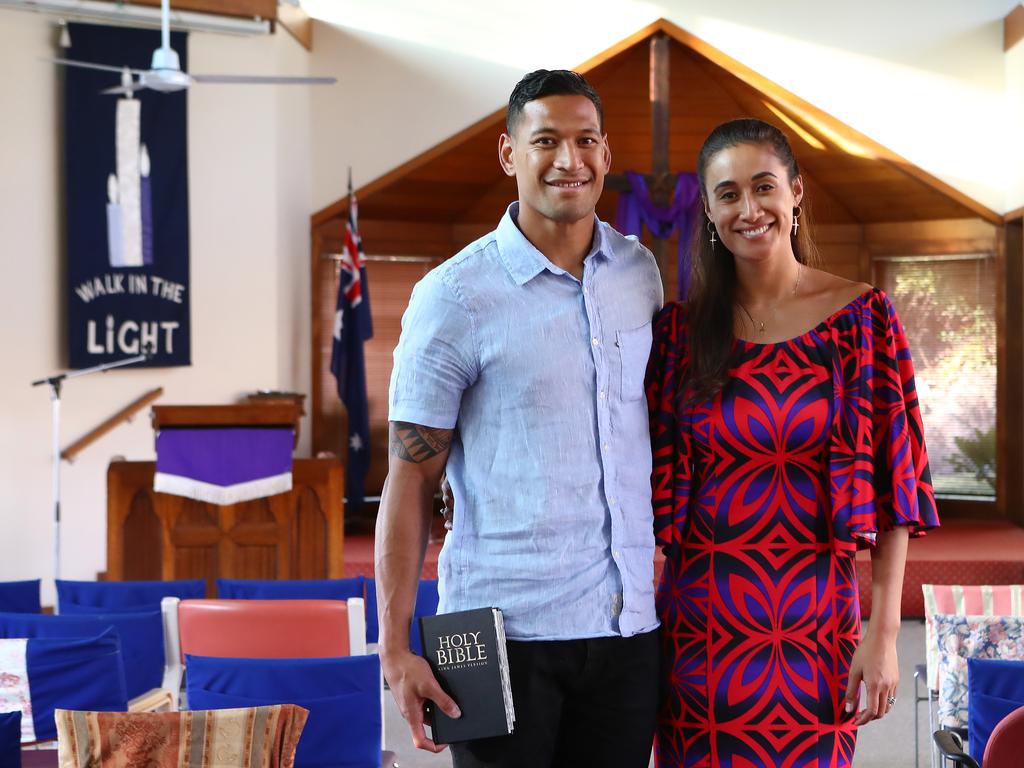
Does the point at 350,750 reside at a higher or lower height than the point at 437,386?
lower

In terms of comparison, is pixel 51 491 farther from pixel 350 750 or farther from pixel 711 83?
pixel 711 83

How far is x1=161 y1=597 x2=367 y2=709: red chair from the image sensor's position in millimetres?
3664

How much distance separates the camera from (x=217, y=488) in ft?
18.9

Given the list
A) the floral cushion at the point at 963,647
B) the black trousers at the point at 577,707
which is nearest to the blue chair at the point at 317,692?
the black trousers at the point at 577,707

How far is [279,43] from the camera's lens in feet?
27.2

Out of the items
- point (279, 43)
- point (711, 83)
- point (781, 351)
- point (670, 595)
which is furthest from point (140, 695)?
point (711, 83)

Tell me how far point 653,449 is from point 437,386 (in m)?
0.39

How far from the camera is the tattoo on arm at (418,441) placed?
77.3 inches

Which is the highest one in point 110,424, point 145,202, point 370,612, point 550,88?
point 145,202

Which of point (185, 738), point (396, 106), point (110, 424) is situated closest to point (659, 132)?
point (396, 106)

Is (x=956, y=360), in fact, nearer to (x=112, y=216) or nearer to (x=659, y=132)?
A: (x=659, y=132)

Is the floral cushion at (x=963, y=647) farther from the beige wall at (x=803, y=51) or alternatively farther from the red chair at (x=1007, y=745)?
the beige wall at (x=803, y=51)

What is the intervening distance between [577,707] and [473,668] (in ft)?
0.65

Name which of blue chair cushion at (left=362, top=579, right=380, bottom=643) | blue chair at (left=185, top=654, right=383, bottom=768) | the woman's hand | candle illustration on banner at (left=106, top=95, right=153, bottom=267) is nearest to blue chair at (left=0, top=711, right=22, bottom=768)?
blue chair at (left=185, top=654, right=383, bottom=768)
